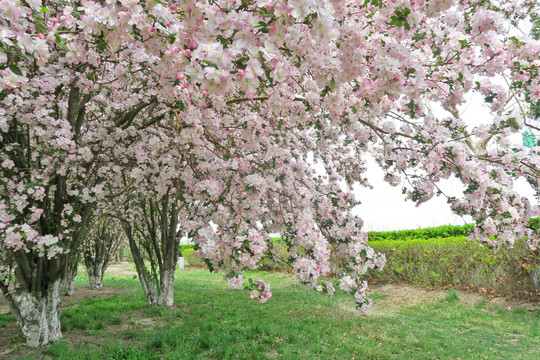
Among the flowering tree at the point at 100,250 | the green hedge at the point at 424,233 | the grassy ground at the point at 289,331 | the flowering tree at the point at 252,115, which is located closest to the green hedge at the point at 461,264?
the grassy ground at the point at 289,331

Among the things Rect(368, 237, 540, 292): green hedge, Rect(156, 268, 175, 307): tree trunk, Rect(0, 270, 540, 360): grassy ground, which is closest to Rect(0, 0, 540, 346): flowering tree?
Rect(0, 270, 540, 360): grassy ground

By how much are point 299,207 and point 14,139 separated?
435 cm

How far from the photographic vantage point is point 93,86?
4469mm

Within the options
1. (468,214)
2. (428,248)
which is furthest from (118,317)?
(428,248)

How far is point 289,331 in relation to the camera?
5.98 m

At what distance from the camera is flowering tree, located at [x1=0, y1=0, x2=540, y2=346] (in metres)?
2.07

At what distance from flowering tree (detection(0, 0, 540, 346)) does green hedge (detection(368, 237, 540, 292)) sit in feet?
16.4

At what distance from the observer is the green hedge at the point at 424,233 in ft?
41.2

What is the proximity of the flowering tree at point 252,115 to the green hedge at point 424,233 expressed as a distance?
8.68 metres

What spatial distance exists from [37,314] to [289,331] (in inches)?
161

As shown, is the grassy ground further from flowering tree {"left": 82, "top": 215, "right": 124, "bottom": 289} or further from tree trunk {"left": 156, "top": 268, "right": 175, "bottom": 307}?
flowering tree {"left": 82, "top": 215, "right": 124, "bottom": 289}

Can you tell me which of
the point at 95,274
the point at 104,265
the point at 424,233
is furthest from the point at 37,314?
the point at 424,233

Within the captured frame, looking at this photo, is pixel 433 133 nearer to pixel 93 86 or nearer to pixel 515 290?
pixel 93 86

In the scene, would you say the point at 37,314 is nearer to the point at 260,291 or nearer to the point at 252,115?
the point at 260,291
